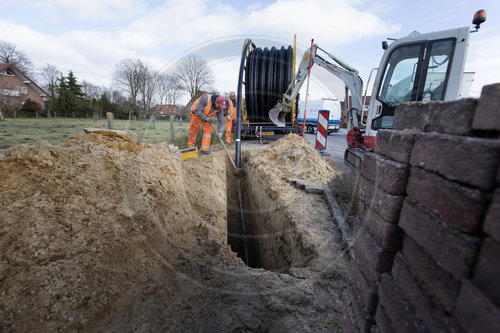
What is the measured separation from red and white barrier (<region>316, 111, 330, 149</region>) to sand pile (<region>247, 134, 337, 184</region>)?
140 cm

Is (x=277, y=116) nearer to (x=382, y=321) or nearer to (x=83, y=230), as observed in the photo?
(x=83, y=230)

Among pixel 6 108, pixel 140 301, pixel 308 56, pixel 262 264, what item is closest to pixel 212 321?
pixel 140 301

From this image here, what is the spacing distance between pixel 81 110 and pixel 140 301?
2451 cm

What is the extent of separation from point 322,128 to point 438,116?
7623mm

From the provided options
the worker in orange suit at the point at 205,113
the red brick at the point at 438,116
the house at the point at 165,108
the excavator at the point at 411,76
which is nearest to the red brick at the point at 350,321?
the red brick at the point at 438,116

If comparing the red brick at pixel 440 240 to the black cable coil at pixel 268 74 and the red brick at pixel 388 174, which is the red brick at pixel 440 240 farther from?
the black cable coil at pixel 268 74

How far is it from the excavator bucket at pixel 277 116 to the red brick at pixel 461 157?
858cm

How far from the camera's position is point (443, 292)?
0.78 metres

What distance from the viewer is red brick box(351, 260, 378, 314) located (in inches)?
47.0

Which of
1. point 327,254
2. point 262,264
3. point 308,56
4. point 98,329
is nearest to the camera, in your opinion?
point 98,329

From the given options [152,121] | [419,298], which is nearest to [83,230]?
[419,298]

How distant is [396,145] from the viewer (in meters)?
1.10

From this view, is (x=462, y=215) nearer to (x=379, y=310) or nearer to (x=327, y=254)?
(x=379, y=310)

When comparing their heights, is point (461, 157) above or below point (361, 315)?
above
